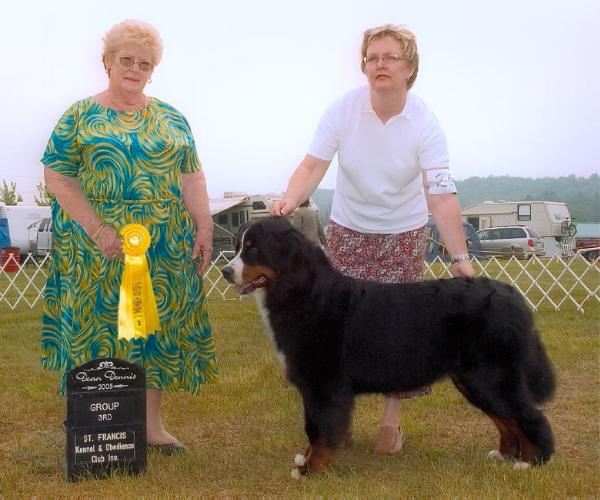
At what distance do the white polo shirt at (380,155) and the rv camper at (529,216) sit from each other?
2727cm

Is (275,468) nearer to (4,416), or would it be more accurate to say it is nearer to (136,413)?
(136,413)

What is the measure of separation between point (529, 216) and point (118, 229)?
30242 millimetres

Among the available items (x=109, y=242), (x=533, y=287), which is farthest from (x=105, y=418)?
(x=533, y=287)

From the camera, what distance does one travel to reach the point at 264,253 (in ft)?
10.7

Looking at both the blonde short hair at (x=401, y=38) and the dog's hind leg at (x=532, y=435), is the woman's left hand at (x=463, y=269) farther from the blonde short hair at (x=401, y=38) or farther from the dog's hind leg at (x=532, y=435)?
the blonde short hair at (x=401, y=38)

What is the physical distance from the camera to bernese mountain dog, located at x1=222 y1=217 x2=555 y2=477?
3.28 meters

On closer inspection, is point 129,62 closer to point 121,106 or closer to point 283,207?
point 121,106

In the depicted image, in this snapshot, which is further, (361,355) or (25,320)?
(25,320)

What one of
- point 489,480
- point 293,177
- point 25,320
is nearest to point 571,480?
point 489,480

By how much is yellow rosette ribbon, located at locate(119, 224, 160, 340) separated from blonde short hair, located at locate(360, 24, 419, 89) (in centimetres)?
146

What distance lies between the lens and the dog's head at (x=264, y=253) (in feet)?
10.7

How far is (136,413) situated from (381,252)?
152 centimetres

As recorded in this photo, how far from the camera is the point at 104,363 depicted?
3.41 meters

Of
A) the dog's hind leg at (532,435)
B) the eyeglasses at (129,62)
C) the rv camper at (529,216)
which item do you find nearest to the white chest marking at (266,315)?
the dog's hind leg at (532,435)
